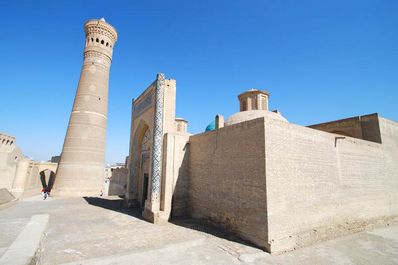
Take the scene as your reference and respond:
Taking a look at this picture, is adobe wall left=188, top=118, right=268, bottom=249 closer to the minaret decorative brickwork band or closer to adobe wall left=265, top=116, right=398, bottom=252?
adobe wall left=265, top=116, right=398, bottom=252

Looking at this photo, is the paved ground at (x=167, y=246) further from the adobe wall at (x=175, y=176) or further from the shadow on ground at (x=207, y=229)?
the adobe wall at (x=175, y=176)

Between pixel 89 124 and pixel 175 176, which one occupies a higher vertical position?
pixel 89 124

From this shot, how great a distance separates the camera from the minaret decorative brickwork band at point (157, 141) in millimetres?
10078

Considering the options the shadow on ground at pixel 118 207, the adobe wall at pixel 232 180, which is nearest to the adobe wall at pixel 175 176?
the adobe wall at pixel 232 180

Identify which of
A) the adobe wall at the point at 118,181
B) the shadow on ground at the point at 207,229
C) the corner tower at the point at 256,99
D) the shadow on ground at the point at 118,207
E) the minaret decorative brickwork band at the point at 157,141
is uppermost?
the corner tower at the point at 256,99

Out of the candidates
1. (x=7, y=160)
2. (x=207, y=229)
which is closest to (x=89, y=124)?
(x=7, y=160)

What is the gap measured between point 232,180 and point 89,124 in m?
17.9

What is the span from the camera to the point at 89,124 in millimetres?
21047

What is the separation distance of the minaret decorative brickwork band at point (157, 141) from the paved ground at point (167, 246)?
59.6 inches

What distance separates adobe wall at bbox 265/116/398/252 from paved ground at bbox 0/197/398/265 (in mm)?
515

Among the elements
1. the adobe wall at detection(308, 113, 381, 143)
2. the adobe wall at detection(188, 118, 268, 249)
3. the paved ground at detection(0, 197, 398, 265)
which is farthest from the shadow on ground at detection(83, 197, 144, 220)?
the adobe wall at detection(308, 113, 381, 143)

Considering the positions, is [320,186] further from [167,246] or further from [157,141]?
[157,141]

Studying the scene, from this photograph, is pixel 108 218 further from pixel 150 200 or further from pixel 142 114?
pixel 142 114

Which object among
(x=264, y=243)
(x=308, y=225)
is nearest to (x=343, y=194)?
(x=308, y=225)
